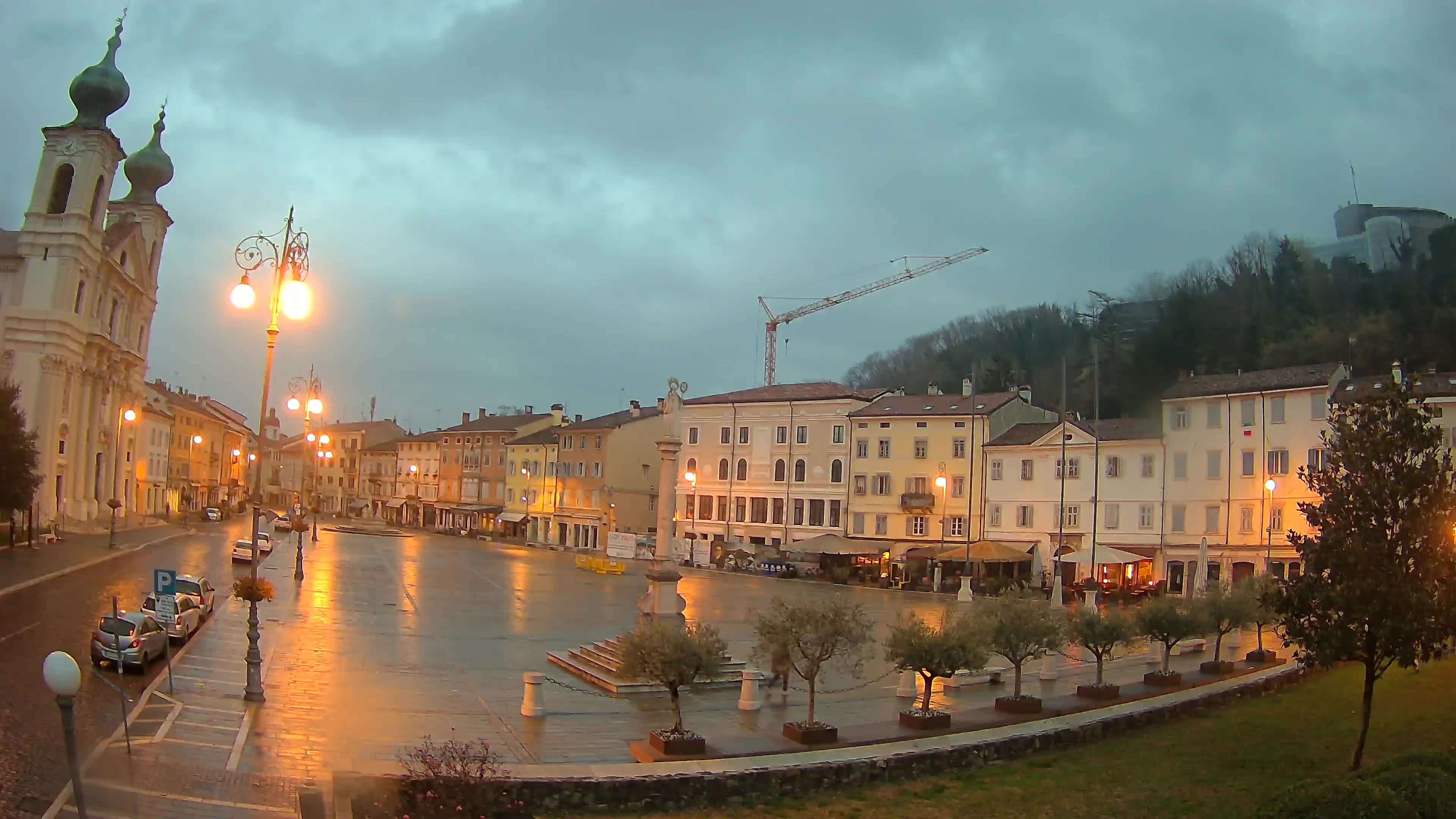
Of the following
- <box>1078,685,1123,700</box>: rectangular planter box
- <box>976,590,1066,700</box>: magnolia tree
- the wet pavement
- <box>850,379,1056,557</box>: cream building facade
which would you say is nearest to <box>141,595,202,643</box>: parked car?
the wet pavement

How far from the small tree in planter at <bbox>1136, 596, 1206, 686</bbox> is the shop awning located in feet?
120

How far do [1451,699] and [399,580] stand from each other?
38.3 metres

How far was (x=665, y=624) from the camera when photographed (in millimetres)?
16422

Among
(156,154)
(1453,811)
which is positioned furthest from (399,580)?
(156,154)

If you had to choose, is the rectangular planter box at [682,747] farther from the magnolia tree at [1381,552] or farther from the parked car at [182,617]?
the parked car at [182,617]

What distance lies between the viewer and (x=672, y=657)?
15625 millimetres

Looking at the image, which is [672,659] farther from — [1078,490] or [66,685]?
[1078,490]

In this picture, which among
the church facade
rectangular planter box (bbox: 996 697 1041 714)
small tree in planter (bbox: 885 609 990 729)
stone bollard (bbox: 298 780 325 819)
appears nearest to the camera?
stone bollard (bbox: 298 780 325 819)

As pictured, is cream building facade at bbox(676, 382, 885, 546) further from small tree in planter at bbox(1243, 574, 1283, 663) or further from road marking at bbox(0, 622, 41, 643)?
road marking at bbox(0, 622, 41, 643)

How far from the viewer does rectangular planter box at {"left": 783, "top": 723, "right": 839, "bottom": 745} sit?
15.7 meters

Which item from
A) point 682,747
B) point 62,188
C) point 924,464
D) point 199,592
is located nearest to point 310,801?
point 682,747

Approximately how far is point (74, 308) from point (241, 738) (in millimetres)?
57222

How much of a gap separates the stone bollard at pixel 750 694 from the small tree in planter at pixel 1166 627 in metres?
9.29

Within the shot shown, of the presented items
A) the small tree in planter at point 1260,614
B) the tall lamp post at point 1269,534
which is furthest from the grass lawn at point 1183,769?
the tall lamp post at point 1269,534
